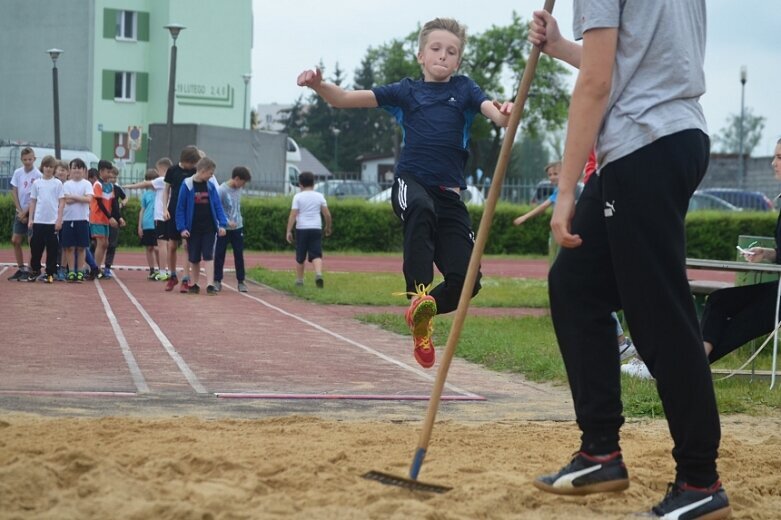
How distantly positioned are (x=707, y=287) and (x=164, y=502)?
7338mm

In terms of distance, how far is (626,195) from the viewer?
421cm

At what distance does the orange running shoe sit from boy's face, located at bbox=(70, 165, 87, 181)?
11778 mm

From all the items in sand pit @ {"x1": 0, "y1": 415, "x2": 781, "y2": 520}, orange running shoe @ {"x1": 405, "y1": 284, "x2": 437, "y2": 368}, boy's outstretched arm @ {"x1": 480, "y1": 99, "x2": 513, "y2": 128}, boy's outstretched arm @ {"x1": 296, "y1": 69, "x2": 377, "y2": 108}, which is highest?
boy's outstretched arm @ {"x1": 296, "y1": 69, "x2": 377, "y2": 108}

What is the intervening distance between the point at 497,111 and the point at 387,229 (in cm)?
2595

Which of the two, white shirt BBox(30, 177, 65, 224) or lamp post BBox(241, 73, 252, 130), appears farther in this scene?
lamp post BBox(241, 73, 252, 130)

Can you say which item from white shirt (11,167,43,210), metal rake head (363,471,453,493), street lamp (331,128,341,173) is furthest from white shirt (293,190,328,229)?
street lamp (331,128,341,173)

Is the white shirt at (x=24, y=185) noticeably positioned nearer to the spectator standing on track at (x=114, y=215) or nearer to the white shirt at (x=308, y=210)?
the spectator standing on track at (x=114, y=215)

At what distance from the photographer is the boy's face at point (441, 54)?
7262 millimetres

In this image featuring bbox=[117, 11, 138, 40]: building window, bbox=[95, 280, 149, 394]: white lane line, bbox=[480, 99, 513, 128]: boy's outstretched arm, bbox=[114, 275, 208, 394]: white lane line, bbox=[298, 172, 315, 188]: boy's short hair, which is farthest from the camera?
bbox=[117, 11, 138, 40]: building window

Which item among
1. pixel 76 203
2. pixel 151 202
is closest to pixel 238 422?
pixel 76 203

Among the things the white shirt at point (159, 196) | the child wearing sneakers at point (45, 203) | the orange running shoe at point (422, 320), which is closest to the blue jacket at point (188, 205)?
the white shirt at point (159, 196)

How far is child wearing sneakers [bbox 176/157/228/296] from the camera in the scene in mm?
16109

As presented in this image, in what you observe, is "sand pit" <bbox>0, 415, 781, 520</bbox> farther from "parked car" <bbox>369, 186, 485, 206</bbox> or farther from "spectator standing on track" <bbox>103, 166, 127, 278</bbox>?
"parked car" <bbox>369, 186, 485, 206</bbox>

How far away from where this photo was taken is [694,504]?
4.15 metres
